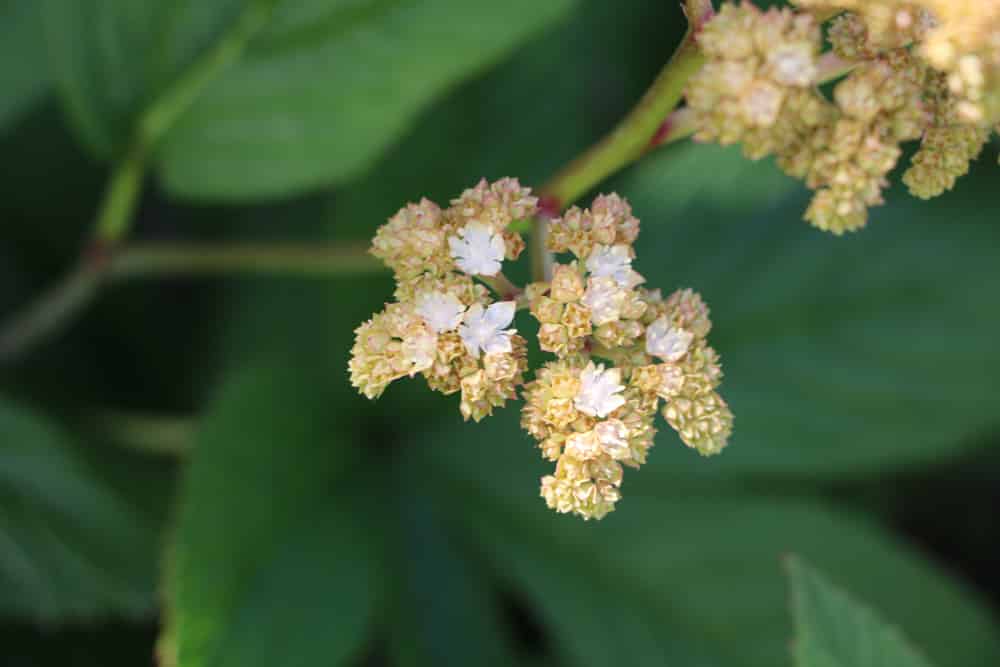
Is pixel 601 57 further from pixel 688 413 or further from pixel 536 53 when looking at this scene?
pixel 688 413

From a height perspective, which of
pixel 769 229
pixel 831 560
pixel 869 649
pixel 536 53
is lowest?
pixel 869 649

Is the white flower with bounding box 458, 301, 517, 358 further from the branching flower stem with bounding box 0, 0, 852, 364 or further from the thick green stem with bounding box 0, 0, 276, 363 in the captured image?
the thick green stem with bounding box 0, 0, 276, 363

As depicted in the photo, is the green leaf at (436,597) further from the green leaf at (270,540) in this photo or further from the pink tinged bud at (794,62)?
the pink tinged bud at (794,62)

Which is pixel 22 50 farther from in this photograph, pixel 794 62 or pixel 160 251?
pixel 794 62

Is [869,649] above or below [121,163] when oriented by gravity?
below

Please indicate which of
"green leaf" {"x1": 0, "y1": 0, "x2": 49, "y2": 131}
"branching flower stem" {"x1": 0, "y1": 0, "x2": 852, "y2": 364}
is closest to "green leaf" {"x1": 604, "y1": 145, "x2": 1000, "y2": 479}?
"branching flower stem" {"x1": 0, "y1": 0, "x2": 852, "y2": 364}

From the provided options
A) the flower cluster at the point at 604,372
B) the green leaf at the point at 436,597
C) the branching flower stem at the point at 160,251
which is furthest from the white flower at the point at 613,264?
the green leaf at the point at 436,597

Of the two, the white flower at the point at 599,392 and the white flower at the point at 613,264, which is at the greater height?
the white flower at the point at 613,264

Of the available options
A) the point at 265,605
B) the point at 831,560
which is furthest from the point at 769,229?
the point at 265,605
